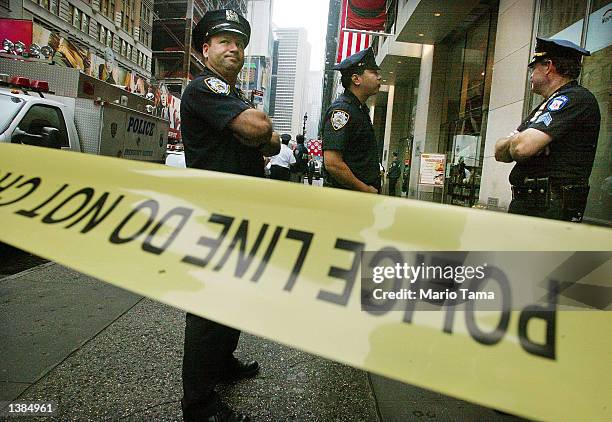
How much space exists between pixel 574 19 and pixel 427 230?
667 cm

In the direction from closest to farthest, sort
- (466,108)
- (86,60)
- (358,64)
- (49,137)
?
(358,64), (49,137), (466,108), (86,60)

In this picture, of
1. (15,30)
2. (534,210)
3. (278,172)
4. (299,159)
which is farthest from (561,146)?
(15,30)

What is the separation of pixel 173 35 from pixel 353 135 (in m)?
35.2

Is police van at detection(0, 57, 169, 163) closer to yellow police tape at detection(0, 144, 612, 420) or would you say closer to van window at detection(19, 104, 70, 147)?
van window at detection(19, 104, 70, 147)

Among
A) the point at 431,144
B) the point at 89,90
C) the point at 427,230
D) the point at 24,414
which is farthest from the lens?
the point at 431,144

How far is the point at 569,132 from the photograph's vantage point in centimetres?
246

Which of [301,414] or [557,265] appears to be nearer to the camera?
[557,265]

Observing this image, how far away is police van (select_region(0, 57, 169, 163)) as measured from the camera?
222 inches

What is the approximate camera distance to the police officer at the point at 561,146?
2.46 metres

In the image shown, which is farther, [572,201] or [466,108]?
[466,108]

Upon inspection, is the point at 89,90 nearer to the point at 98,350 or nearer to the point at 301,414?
the point at 98,350

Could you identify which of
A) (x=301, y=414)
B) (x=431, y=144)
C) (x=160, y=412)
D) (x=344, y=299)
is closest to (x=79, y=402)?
(x=160, y=412)

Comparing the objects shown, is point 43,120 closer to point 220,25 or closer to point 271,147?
point 220,25

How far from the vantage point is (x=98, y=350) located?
116 inches
